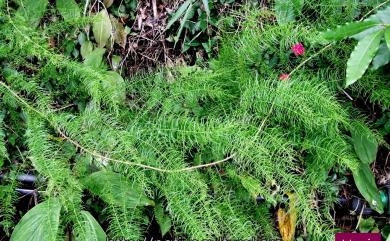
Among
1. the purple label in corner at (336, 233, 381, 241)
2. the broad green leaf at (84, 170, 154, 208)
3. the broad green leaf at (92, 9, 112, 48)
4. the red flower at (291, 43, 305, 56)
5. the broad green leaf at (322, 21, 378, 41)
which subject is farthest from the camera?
the broad green leaf at (92, 9, 112, 48)

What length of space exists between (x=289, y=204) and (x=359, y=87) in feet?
1.76

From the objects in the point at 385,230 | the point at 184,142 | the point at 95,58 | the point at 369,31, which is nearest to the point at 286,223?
the point at 385,230

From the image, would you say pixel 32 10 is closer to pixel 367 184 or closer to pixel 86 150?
pixel 86 150

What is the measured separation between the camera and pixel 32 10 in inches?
78.2

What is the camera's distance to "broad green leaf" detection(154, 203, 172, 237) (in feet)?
6.04

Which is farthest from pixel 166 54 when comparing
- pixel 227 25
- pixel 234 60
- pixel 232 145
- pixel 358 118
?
pixel 358 118

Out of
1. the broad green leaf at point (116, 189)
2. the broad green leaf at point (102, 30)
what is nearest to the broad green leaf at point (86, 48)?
the broad green leaf at point (102, 30)

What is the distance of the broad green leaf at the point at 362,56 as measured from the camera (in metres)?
1.48

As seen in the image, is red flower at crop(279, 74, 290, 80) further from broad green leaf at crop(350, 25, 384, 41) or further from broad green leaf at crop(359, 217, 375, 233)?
broad green leaf at crop(359, 217, 375, 233)

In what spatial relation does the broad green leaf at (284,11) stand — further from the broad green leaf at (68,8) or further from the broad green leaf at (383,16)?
the broad green leaf at (68,8)

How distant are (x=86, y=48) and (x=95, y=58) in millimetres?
130

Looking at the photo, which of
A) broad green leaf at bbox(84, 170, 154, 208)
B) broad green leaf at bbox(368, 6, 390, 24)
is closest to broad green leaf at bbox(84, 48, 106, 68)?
broad green leaf at bbox(84, 170, 154, 208)

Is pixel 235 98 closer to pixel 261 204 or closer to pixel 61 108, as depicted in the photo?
pixel 261 204

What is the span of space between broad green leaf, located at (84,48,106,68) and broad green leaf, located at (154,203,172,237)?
67 centimetres
